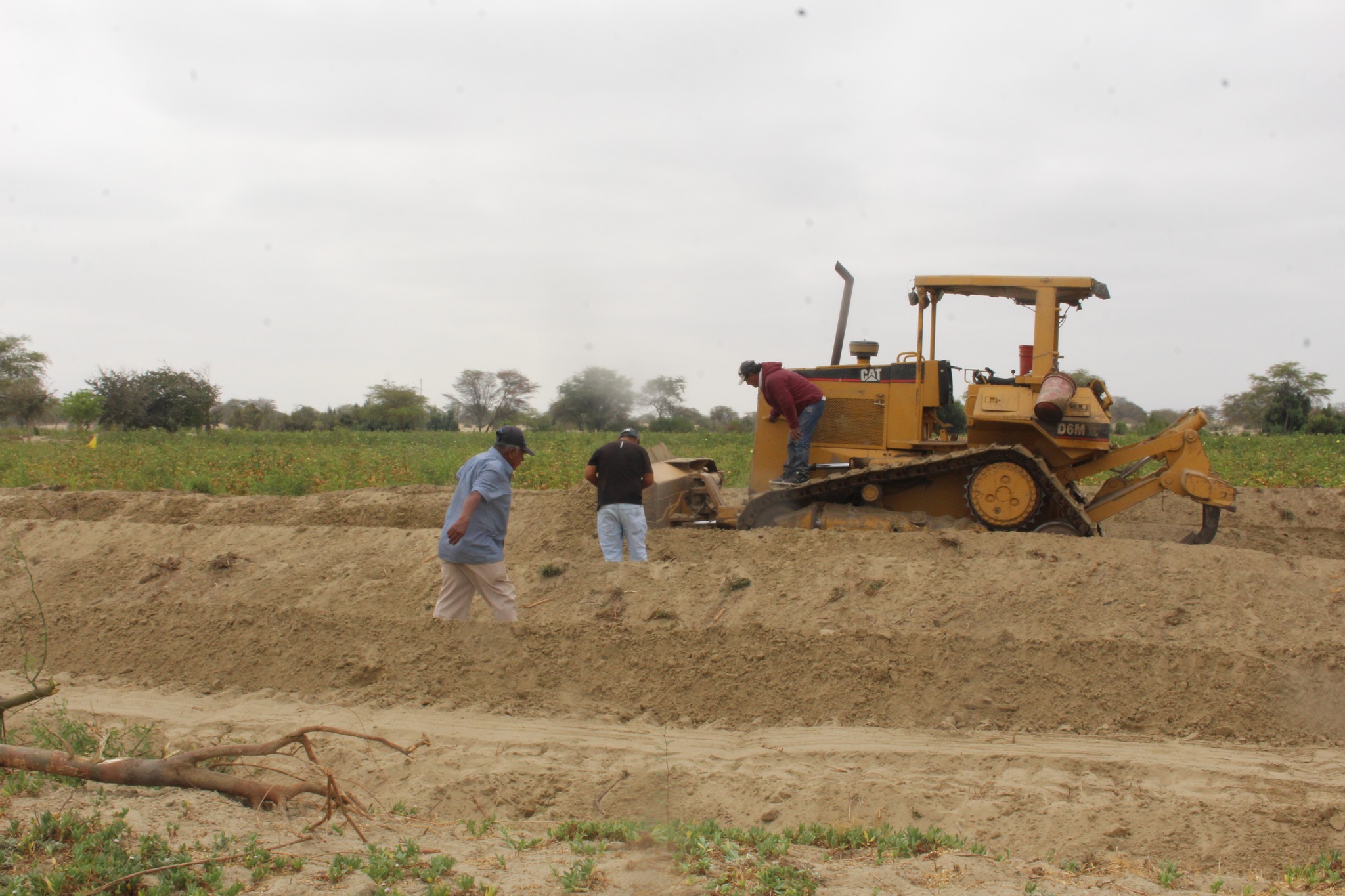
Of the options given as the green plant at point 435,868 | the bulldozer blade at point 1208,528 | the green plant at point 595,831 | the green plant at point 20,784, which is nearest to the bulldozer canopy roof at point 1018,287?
the bulldozer blade at point 1208,528

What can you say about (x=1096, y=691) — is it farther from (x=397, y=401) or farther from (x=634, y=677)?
(x=397, y=401)

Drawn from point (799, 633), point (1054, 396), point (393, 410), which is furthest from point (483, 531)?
point (393, 410)

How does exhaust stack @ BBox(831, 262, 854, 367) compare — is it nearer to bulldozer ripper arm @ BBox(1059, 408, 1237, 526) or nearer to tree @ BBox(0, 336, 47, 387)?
bulldozer ripper arm @ BBox(1059, 408, 1237, 526)

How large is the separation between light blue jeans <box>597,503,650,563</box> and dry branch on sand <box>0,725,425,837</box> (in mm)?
4437

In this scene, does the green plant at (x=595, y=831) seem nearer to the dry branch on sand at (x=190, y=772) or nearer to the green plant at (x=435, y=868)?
the green plant at (x=435, y=868)

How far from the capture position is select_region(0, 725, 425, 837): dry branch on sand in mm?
3902

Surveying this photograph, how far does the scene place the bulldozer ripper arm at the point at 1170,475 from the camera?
855 cm

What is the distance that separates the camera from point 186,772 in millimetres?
4047

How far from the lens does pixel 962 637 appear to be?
6.30 meters

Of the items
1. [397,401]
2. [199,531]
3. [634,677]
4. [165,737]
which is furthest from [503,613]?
[397,401]

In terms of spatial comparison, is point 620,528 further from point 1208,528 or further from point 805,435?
point 1208,528

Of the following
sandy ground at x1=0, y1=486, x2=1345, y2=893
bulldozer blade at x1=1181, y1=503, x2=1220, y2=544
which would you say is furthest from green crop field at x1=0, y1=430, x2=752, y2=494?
bulldozer blade at x1=1181, y1=503, x2=1220, y2=544

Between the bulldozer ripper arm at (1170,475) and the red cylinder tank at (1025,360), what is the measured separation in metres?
1.05

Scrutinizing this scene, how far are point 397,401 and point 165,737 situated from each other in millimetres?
24452
